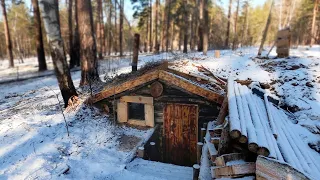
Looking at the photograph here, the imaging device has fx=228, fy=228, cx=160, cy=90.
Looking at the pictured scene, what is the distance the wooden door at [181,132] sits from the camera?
793 cm

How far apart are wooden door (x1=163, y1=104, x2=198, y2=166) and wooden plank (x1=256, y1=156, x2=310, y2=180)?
445 cm

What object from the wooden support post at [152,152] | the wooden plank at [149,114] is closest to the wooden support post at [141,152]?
the wooden support post at [152,152]

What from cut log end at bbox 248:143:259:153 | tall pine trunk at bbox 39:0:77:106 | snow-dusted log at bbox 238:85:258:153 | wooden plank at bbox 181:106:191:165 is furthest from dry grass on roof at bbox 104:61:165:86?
cut log end at bbox 248:143:259:153

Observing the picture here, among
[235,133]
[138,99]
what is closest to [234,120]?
[235,133]

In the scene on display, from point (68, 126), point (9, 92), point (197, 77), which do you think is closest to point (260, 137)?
point (197, 77)

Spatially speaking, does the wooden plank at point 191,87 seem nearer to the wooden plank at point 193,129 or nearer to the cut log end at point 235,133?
the wooden plank at point 193,129

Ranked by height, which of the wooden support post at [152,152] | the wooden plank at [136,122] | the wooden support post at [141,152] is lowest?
the wooden support post at [152,152]

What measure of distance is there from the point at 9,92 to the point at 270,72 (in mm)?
13328

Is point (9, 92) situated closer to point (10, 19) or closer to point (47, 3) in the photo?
point (47, 3)

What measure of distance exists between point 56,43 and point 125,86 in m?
2.71

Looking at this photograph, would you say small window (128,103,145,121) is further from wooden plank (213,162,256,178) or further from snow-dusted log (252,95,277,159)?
wooden plank (213,162,256,178)

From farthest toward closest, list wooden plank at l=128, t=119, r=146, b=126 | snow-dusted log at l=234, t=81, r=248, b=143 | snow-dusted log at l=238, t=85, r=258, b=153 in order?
wooden plank at l=128, t=119, r=146, b=126
snow-dusted log at l=234, t=81, r=248, b=143
snow-dusted log at l=238, t=85, r=258, b=153

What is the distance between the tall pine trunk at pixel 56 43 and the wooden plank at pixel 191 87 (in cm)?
342

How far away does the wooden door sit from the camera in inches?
312
